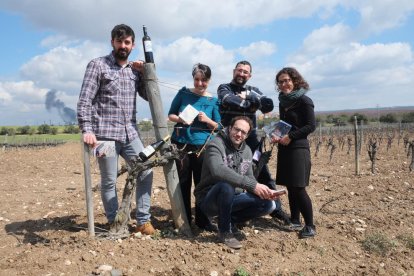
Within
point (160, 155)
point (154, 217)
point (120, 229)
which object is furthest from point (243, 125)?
point (154, 217)

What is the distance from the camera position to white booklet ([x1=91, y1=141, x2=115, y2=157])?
12.6 feet

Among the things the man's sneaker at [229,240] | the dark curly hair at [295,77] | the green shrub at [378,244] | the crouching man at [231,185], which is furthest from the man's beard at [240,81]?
the green shrub at [378,244]

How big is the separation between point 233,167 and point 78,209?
109 inches

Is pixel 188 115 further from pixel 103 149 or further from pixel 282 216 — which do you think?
pixel 282 216

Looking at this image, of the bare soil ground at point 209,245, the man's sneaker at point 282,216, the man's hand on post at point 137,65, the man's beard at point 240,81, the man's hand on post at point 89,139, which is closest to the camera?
the bare soil ground at point 209,245


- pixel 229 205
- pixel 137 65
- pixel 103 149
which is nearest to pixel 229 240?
pixel 229 205

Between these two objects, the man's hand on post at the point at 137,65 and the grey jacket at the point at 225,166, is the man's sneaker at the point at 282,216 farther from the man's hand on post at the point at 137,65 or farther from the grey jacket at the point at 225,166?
the man's hand on post at the point at 137,65

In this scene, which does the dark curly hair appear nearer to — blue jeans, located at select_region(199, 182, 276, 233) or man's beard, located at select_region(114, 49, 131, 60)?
blue jeans, located at select_region(199, 182, 276, 233)

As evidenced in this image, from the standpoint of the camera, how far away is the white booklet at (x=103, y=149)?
3832mm

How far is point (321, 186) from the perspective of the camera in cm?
709

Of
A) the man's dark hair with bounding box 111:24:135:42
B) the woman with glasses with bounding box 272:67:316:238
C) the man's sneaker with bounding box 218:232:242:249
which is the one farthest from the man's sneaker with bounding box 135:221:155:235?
the man's dark hair with bounding box 111:24:135:42

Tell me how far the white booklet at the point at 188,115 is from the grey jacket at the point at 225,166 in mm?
360

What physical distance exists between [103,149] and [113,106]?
0.47 m

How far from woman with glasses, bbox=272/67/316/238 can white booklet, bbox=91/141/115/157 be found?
1.81 metres
